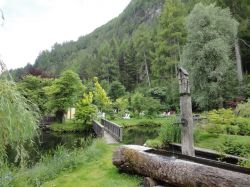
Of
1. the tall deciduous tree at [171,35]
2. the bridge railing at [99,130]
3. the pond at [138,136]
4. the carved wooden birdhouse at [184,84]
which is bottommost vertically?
the pond at [138,136]

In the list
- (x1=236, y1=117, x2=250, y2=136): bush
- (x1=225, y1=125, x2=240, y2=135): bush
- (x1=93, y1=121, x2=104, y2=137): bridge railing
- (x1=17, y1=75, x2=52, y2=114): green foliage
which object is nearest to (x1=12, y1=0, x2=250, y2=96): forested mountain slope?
(x1=17, y1=75, x2=52, y2=114): green foliage

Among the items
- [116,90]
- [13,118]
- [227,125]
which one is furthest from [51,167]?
[116,90]

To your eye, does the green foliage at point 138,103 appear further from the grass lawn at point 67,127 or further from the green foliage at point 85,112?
the grass lawn at point 67,127

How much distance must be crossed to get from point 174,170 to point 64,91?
20038mm

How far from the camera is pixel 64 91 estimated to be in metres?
23.9

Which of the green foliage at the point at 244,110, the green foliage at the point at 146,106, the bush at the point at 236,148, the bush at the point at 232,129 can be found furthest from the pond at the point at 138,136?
the green foliage at the point at 146,106

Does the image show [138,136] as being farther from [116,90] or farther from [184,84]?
[116,90]

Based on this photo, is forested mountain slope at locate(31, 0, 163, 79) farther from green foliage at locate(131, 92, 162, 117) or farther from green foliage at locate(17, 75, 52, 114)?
green foliage at locate(131, 92, 162, 117)

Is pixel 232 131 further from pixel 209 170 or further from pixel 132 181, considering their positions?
pixel 209 170

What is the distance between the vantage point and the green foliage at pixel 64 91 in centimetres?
2362

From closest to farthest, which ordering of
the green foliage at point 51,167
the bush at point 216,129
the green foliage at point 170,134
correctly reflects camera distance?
the green foliage at point 51,167
the green foliage at point 170,134
the bush at point 216,129

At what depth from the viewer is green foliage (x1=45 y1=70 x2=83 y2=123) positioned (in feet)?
77.5

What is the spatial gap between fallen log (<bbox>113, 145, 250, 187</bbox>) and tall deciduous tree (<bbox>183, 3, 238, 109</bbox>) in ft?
45.4

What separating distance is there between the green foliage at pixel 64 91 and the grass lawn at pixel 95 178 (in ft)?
54.1
